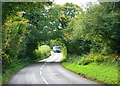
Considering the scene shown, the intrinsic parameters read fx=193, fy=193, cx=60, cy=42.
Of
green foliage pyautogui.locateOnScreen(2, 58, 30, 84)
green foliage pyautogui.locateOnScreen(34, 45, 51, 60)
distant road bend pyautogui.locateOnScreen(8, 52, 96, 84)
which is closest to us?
distant road bend pyautogui.locateOnScreen(8, 52, 96, 84)

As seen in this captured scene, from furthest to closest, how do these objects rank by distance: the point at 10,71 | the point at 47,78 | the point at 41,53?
1. the point at 41,53
2. the point at 10,71
3. the point at 47,78

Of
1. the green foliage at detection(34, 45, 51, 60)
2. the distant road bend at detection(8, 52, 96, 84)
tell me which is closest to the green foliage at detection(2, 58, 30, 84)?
the distant road bend at detection(8, 52, 96, 84)

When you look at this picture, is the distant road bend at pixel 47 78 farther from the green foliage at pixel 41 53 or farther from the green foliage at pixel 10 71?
the green foliage at pixel 41 53

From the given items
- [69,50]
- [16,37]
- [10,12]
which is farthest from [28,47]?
[10,12]

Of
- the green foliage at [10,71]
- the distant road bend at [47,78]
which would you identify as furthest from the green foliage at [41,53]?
the distant road bend at [47,78]

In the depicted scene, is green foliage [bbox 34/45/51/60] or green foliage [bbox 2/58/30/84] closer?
green foliage [bbox 2/58/30/84]

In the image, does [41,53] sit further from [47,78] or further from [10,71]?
[47,78]

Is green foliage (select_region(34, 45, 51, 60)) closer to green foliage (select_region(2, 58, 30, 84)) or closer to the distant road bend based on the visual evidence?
green foliage (select_region(2, 58, 30, 84))

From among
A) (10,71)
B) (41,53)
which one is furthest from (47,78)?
(41,53)

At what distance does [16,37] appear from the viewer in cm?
2066

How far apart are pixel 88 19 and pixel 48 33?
21.0 metres

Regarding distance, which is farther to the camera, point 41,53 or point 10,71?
point 41,53

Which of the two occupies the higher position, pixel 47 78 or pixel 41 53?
pixel 47 78

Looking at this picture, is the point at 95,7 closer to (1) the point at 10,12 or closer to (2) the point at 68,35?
(1) the point at 10,12
